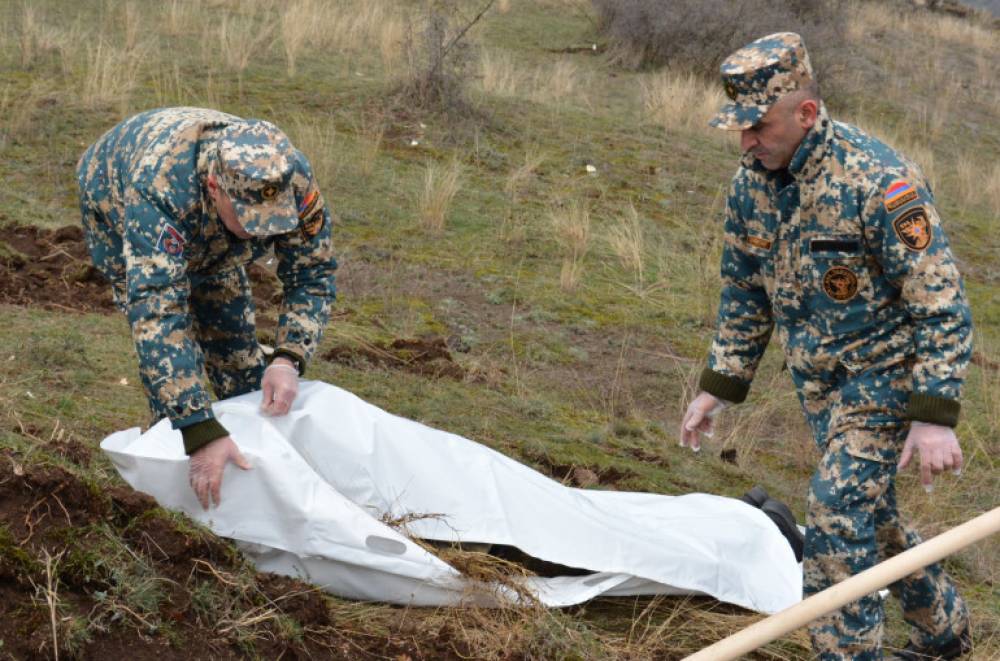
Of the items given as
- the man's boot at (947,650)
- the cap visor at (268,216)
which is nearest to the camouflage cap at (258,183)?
the cap visor at (268,216)

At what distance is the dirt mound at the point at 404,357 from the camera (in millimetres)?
6777

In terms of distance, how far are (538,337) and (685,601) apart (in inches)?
143

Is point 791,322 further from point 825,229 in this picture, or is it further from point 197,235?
point 197,235

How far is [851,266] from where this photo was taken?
3.54 m

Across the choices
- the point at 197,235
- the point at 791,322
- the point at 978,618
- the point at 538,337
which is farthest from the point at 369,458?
the point at 538,337

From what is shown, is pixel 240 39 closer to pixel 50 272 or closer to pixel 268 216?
pixel 50 272

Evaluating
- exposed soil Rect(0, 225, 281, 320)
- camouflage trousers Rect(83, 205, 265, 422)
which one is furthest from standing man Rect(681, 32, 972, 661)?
exposed soil Rect(0, 225, 281, 320)

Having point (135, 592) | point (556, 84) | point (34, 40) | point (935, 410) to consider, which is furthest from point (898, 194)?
point (556, 84)

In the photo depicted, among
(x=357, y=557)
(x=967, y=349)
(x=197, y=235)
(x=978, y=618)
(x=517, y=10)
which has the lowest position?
(x=517, y=10)

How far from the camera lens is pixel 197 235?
12.9 feet

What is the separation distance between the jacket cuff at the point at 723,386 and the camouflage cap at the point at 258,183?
144cm

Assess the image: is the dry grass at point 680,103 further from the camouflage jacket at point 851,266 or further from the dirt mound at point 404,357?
the camouflage jacket at point 851,266

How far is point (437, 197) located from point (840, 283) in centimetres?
605

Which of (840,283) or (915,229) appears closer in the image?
(915,229)
